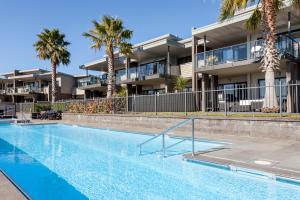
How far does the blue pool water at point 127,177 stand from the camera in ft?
21.0

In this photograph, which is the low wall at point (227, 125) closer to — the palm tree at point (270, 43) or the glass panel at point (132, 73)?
the palm tree at point (270, 43)

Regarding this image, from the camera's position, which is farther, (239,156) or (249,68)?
(249,68)

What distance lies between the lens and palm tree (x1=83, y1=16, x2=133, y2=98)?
82.3ft

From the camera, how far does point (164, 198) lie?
20.3ft

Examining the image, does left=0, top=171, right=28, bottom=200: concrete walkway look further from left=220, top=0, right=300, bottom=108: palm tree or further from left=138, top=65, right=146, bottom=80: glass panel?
left=138, top=65, right=146, bottom=80: glass panel

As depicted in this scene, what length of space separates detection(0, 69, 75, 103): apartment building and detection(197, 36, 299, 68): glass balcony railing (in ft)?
103

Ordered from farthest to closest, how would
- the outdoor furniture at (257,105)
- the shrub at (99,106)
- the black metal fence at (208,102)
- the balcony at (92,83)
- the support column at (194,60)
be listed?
1. the balcony at (92,83)
2. the shrub at (99,106)
3. the support column at (194,60)
4. the outdoor furniture at (257,105)
5. the black metal fence at (208,102)

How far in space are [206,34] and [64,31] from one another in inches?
824

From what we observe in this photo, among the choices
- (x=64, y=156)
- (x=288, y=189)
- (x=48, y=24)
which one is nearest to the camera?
(x=288, y=189)

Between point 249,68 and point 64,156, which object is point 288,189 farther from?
point 249,68

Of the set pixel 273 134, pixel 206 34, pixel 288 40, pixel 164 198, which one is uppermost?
pixel 206 34

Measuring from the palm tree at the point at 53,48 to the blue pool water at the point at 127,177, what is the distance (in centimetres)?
2410

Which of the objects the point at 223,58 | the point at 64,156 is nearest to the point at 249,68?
the point at 223,58

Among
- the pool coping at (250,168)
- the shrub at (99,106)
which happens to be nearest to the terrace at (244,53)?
the shrub at (99,106)
